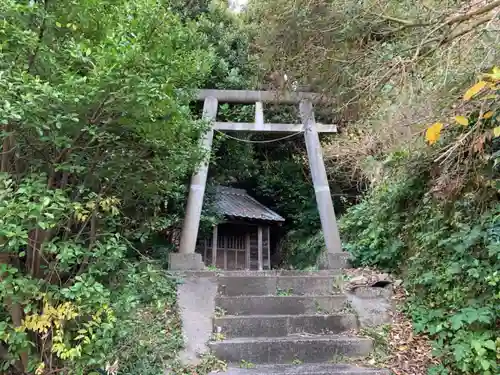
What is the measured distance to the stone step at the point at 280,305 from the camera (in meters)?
4.18

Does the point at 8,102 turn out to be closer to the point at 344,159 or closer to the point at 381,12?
the point at 381,12

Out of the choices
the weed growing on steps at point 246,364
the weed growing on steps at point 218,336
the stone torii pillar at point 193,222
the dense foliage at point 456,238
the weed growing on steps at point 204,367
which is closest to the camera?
the dense foliage at point 456,238

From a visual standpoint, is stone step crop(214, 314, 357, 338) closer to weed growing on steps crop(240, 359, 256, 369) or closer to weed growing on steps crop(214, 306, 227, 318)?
weed growing on steps crop(214, 306, 227, 318)

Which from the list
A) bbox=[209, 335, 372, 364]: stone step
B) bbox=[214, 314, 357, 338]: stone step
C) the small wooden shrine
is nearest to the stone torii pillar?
bbox=[214, 314, 357, 338]: stone step

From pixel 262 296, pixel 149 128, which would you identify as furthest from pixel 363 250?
pixel 149 128

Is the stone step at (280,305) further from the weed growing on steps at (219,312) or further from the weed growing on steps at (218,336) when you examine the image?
the weed growing on steps at (218,336)

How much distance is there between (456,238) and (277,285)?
1974mm

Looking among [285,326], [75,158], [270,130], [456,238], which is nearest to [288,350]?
[285,326]

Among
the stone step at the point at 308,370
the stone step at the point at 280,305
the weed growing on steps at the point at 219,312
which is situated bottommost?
the stone step at the point at 308,370

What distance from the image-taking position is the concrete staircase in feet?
11.6

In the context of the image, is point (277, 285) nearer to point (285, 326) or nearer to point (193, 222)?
point (285, 326)

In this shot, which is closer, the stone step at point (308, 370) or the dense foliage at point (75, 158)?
the dense foliage at point (75, 158)

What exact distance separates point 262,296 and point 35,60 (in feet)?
10.1

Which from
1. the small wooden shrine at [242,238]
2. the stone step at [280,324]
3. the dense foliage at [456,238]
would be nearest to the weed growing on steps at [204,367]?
the stone step at [280,324]
